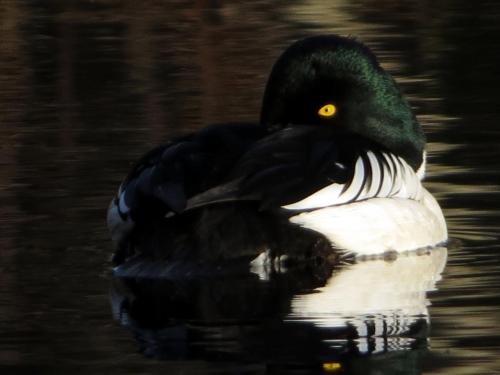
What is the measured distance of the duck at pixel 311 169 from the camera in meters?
8.49

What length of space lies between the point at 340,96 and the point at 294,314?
2.44m

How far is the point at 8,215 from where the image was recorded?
1017cm

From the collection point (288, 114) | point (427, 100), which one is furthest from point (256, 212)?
point (427, 100)

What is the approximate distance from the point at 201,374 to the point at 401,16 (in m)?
12.7

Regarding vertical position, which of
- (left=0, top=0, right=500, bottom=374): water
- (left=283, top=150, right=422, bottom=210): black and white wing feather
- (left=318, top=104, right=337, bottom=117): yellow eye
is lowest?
(left=0, top=0, right=500, bottom=374): water

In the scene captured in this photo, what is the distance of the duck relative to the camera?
8492 millimetres

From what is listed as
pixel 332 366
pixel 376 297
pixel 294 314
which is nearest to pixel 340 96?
pixel 376 297

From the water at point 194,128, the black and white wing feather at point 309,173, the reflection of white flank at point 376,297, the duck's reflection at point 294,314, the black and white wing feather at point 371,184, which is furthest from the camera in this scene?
the black and white wing feather at point 371,184

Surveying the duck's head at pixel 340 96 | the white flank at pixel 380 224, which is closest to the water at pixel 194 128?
the white flank at pixel 380 224

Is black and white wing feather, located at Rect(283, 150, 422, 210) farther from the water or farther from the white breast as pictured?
the water

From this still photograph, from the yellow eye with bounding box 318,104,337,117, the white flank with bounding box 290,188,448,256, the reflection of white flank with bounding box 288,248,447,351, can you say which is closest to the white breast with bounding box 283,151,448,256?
the white flank with bounding box 290,188,448,256

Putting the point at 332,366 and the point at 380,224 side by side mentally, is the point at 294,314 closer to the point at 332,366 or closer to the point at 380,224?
the point at 332,366

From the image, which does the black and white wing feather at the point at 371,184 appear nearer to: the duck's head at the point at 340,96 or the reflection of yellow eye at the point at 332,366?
the duck's head at the point at 340,96

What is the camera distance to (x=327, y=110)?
9852mm
